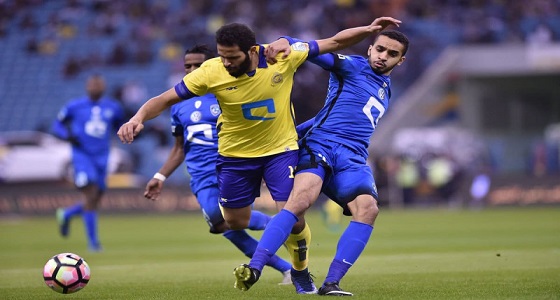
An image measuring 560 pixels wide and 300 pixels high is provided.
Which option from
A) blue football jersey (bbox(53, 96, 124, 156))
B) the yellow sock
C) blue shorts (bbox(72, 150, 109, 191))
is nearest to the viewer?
the yellow sock

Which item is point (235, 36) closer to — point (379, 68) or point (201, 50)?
point (379, 68)

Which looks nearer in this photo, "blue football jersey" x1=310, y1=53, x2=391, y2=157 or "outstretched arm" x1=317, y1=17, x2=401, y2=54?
"outstretched arm" x1=317, y1=17, x2=401, y2=54

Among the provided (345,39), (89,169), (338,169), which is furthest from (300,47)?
(89,169)

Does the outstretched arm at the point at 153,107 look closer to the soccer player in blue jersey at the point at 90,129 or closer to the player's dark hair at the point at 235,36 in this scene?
the player's dark hair at the point at 235,36

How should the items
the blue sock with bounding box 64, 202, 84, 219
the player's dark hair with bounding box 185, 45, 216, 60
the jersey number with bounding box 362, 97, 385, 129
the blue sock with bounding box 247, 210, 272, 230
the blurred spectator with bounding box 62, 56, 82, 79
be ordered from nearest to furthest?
the jersey number with bounding box 362, 97, 385, 129 < the blue sock with bounding box 247, 210, 272, 230 < the player's dark hair with bounding box 185, 45, 216, 60 < the blue sock with bounding box 64, 202, 84, 219 < the blurred spectator with bounding box 62, 56, 82, 79

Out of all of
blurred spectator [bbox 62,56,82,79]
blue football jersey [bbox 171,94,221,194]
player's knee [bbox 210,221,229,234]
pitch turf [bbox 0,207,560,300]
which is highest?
blurred spectator [bbox 62,56,82,79]

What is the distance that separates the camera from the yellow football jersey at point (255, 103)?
794 cm

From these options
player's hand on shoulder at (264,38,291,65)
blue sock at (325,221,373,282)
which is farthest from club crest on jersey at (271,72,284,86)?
blue sock at (325,221,373,282)

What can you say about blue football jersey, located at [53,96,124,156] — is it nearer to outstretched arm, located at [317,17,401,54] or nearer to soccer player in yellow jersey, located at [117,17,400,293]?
soccer player in yellow jersey, located at [117,17,400,293]

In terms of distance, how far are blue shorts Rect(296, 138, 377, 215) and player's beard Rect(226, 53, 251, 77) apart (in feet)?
3.27

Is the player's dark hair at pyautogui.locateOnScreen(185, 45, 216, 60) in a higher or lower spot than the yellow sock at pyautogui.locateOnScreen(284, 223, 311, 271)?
higher

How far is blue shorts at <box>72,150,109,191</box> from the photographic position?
16.0m

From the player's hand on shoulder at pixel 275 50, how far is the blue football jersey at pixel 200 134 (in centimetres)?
227

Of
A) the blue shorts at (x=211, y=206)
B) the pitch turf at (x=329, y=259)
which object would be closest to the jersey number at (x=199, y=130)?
the blue shorts at (x=211, y=206)
